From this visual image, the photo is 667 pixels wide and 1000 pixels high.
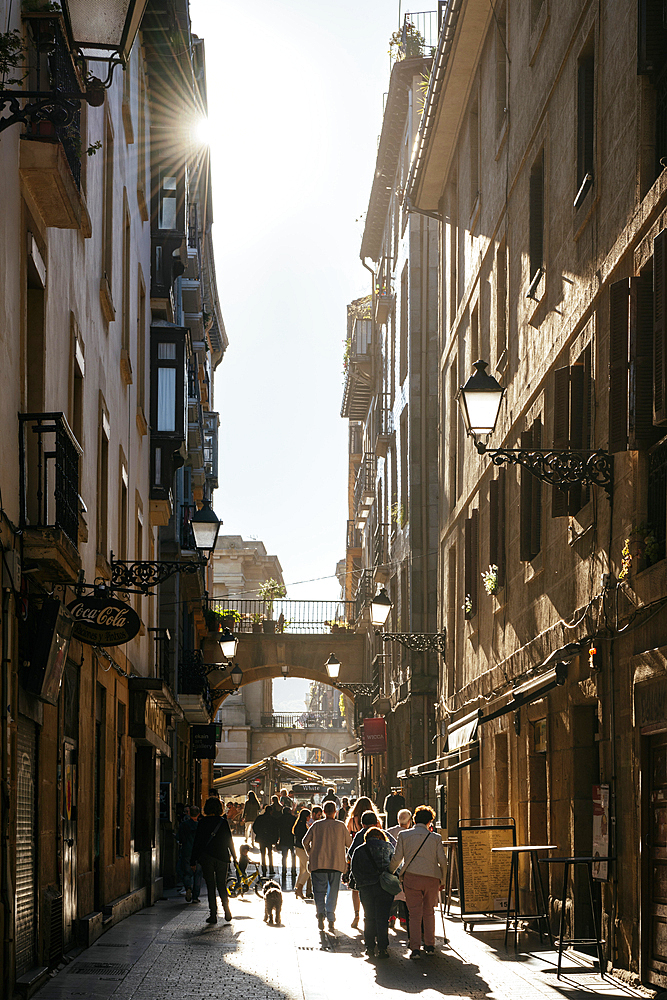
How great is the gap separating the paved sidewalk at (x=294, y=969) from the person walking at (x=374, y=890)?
0.20 metres

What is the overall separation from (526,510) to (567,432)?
2801 mm

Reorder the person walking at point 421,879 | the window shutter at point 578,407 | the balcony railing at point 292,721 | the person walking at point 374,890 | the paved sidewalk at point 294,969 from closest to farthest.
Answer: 1. the paved sidewalk at point 294,969
2. the window shutter at point 578,407
3. the person walking at point 421,879
4. the person walking at point 374,890
5. the balcony railing at point 292,721

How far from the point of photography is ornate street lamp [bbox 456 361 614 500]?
464 inches

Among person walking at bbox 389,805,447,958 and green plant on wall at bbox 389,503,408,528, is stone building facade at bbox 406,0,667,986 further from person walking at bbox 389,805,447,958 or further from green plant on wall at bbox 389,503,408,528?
green plant on wall at bbox 389,503,408,528

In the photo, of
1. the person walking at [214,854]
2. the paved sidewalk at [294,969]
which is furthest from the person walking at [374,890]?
the person walking at [214,854]

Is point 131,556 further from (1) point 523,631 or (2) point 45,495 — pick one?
(2) point 45,495

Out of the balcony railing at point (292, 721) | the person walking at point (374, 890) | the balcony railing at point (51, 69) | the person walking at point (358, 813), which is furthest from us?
the balcony railing at point (292, 721)

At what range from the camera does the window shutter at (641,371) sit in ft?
35.3

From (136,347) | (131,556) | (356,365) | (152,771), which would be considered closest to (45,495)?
(131,556)

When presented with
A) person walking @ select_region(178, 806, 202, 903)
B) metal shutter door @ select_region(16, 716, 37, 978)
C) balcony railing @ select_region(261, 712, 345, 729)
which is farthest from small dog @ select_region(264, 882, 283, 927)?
balcony railing @ select_region(261, 712, 345, 729)

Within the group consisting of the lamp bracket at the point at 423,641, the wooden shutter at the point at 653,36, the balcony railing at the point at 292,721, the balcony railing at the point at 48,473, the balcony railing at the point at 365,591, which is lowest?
the balcony railing at the point at 292,721

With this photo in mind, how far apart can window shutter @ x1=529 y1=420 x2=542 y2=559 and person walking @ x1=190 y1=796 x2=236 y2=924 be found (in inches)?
219

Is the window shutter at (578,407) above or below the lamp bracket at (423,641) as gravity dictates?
above

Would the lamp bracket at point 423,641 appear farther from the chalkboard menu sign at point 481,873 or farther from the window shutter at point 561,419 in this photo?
the window shutter at point 561,419
